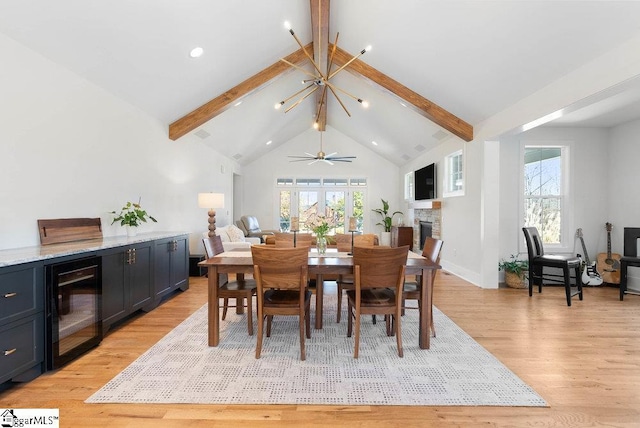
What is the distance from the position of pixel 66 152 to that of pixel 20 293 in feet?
5.56

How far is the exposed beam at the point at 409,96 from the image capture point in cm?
488

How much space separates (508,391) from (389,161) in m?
8.35

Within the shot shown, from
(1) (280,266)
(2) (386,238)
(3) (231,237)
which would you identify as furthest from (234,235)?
(2) (386,238)

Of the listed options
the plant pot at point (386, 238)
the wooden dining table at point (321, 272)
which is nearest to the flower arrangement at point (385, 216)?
the plant pot at point (386, 238)

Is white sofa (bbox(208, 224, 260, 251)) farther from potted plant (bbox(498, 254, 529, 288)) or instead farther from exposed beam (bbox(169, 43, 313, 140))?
potted plant (bbox(498, 254, 529, 288))

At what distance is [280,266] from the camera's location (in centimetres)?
243

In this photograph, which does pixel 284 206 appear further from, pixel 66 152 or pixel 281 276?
pixel 281 276

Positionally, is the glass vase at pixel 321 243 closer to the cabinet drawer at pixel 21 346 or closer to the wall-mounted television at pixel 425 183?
the cabinet drawer at pixel 21 346

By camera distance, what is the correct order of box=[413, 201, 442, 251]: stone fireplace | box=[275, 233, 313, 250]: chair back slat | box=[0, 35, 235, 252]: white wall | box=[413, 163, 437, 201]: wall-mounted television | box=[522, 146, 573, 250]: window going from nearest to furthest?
box=[0, 35, 235, 252]: white wall → box=[275, 233, 313, 250]: chair back slat → box=[522, 146, 573, 250]: window → box=[413, 201, 442, 251]: stone fireplace → box=[413, 163, 437, 201]: wall-mounted television

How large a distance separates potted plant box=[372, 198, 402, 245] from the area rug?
638 centimetres

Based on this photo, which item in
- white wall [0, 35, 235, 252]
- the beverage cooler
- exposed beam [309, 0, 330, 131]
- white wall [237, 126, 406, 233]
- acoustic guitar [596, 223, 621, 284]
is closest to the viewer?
the beverage cooler

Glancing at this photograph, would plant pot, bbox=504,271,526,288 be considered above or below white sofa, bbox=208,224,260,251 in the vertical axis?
below

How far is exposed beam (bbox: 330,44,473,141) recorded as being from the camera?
488 centimetres

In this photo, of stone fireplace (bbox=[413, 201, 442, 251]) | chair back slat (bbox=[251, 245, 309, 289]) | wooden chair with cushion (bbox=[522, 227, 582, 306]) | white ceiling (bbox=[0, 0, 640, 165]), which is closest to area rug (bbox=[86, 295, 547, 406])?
chair back slat (bbox=[251, 245, 309, 289])
